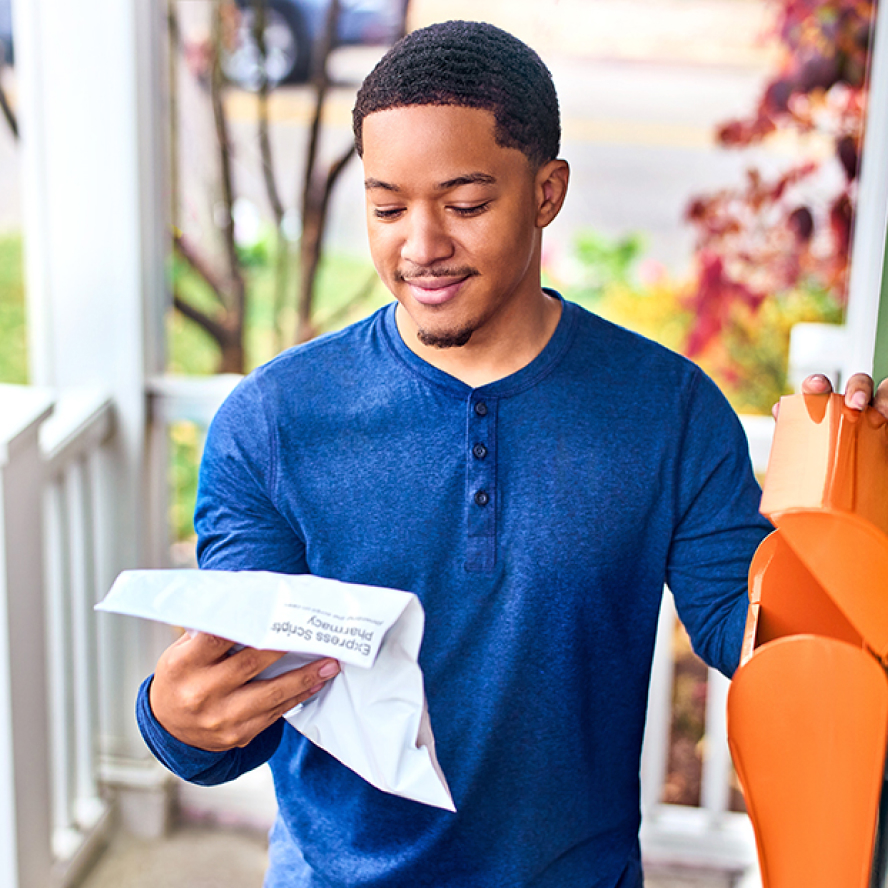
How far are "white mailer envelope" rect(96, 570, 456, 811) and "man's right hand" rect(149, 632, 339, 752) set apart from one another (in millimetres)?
22

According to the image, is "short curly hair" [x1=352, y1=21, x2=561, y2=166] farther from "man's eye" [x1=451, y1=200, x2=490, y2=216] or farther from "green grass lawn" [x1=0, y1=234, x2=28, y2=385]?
"green grass lawn" [x1=0, y1=234, x2=28, y2=385]

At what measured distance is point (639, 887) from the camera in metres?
1.27

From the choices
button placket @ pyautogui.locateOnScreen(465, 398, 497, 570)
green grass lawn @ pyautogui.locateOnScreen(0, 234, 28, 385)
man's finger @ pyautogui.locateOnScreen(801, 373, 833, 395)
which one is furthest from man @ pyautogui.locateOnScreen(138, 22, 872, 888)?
green grass lawn @ pyautogui.locateOnScreen(0, 234, 28, 385)

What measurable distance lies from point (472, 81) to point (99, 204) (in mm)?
1177

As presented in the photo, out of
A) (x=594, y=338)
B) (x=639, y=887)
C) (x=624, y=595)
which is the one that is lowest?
(x=639, y=887)

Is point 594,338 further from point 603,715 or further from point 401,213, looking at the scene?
point 603,715

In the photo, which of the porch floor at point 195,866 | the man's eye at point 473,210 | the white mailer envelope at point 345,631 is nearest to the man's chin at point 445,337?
the man's eye at point 473,210

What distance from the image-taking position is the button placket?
1.10 meters

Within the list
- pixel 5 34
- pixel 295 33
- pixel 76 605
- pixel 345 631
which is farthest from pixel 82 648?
pixel 295 33

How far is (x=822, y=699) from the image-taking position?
0.71 meters

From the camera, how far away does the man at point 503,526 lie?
1.11 m

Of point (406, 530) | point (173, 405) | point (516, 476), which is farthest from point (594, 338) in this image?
point (173, 405)

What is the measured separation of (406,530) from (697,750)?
6.40 ft

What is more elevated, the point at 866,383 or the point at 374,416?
the point at 866,383
